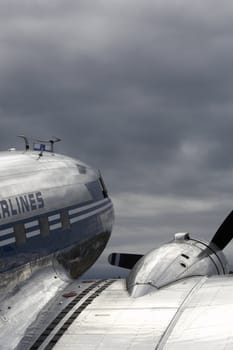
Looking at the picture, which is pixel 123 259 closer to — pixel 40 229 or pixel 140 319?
pixel 40 229

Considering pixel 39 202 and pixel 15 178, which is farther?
pixel 39 202

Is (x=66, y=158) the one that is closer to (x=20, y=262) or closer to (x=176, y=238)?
(x=176, y=238)

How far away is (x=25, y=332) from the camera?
9617 millimetres

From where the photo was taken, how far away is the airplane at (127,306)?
28.8 feet

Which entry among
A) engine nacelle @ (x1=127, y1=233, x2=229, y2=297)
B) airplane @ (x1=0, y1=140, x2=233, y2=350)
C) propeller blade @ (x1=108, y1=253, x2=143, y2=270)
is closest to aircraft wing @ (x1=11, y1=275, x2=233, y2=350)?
airplane @ (x1=0, y1=140, x2=233, y2=350)

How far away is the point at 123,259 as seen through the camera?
17.7m

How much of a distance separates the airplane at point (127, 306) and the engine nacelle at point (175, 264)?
0.07 ft

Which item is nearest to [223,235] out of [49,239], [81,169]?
[81,169]

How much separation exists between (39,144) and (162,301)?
7241mm

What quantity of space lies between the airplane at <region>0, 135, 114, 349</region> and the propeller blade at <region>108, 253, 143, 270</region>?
65cm

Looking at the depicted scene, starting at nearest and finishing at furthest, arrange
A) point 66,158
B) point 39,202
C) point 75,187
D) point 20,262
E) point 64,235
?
1. point 20,262
2. point 39,202
3. point 64,235
4. point 75,187
5. point 66,158

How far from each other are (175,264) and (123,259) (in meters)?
5.46

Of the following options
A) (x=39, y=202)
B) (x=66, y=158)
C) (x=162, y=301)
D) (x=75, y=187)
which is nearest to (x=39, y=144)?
(x=66, y=158)

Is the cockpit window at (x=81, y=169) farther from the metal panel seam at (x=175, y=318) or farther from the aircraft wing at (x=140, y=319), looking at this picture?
the metal panel seam at (x=175, y=318)
